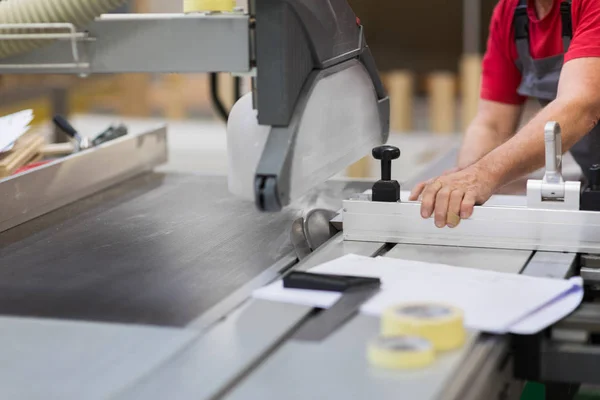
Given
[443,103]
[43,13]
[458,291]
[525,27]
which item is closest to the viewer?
[458,291]

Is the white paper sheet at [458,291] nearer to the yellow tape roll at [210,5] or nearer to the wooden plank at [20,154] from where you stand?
the yellow tape roll at [210,5]

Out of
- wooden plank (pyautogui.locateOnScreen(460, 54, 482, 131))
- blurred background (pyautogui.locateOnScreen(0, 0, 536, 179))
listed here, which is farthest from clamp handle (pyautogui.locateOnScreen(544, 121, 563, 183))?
wooden plank (pyautogui.locateOnScreen(460, 54, 482, 131))

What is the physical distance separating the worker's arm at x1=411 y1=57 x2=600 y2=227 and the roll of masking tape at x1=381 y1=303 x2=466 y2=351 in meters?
0.41

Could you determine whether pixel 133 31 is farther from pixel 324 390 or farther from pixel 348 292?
pixel 324 390

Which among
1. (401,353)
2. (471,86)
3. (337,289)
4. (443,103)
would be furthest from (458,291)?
(443,103)

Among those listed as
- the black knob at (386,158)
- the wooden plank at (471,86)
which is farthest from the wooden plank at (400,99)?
the black knob at (386,158)

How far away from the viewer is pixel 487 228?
4.79ft

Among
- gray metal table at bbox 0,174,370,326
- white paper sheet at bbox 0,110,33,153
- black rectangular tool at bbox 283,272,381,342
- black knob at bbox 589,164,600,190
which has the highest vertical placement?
white paper sheet at bbox 0,110,33,153

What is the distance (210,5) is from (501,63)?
114cm

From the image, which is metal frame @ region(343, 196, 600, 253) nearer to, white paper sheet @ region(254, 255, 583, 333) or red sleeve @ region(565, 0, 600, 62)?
white paper sheet @ region(254, 255, 583, 333)

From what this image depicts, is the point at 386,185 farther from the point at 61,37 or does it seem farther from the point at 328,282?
the point at 61,37

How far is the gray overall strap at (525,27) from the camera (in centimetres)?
198

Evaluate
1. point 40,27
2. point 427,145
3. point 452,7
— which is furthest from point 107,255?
point 452,7

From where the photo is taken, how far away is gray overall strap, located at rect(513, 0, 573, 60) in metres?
1.98
